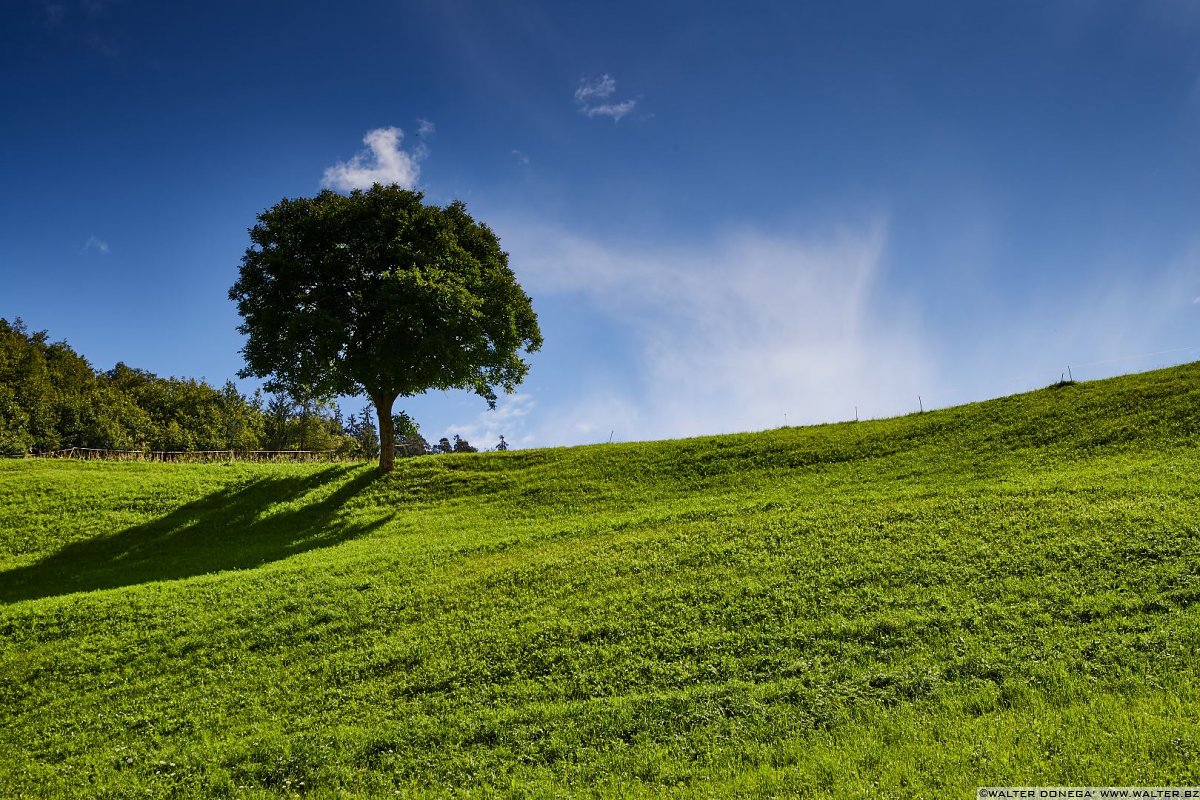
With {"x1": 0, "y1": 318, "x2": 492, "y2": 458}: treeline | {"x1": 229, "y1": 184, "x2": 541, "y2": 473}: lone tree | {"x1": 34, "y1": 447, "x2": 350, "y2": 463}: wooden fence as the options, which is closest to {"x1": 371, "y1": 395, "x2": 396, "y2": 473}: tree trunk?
{"x1": 229, "y1": 184, "x2": 541, "y2": 473}: lone tree

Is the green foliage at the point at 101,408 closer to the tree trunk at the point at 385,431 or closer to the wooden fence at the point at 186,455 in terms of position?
the wooden fence at the point at 186,455

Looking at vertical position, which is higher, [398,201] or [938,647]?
[398,201]

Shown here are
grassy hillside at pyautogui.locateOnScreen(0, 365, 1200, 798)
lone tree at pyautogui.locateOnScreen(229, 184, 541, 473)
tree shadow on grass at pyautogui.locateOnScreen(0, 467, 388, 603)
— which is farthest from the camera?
lone tree at pyautogui.locateOnScreen(229, 184, 541, 473)

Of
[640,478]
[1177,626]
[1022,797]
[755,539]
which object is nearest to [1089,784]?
[1022,797]

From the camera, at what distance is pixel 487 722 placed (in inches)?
495

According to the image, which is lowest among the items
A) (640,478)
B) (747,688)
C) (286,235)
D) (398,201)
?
(747,688)

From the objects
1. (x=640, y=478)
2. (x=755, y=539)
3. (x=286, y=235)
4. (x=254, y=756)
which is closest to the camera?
(x=254, y=756)

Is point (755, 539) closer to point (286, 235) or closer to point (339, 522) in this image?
point (339, 522)

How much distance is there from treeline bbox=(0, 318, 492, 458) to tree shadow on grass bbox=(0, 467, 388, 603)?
138ft

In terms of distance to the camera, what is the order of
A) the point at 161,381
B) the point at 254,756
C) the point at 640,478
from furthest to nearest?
1. the point at 161,381
2. the point at 640,478
3. the point at 254,756

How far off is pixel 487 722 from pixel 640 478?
23.4 meters

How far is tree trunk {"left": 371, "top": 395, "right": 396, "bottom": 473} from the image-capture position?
3966cm

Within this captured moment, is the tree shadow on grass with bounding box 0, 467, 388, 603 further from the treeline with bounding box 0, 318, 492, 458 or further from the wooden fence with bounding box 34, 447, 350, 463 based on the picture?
the treeline with bounding box 0, 318, 492, 458

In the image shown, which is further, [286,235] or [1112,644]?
[286,235]
